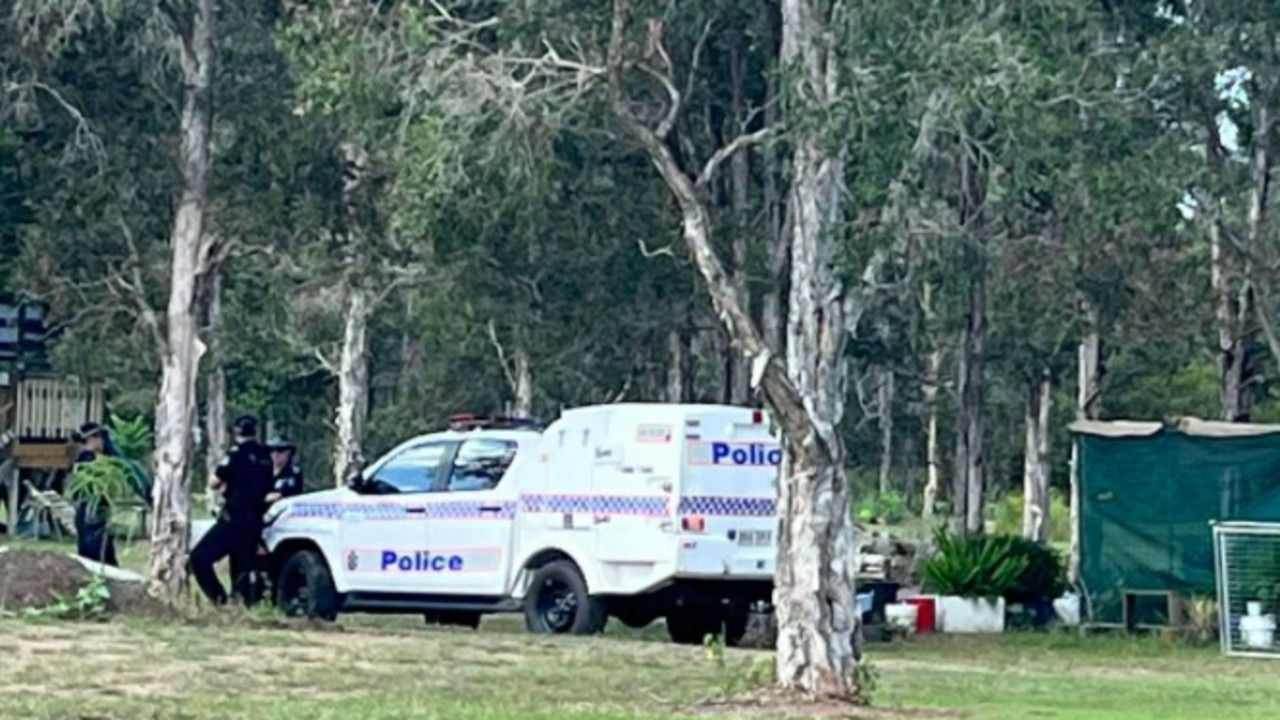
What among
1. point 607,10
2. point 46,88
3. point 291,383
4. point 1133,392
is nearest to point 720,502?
point 607,10

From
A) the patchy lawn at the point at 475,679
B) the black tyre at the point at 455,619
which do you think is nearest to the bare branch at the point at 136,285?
the black tyre at the point at 455,619

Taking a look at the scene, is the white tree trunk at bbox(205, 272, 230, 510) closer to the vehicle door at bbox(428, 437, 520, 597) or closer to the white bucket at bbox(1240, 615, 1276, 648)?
the vehicle door at bbox(428, 437, 520, 597)

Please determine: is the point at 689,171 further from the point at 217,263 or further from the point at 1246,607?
the point at 1246,607

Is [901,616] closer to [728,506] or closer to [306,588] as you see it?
[728,506]

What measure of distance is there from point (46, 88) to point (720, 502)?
370 inches

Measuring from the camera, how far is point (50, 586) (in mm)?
23609

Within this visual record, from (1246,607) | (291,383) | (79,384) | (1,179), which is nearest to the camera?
(1246,607)

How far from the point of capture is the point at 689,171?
32.3 m

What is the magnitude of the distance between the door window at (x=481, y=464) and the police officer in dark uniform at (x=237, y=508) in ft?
6.05

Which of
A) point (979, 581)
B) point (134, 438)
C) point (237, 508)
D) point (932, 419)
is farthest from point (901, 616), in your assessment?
point (932, 419)

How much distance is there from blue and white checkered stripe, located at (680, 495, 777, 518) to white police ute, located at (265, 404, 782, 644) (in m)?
0.01

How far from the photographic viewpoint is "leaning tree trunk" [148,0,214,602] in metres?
27.5

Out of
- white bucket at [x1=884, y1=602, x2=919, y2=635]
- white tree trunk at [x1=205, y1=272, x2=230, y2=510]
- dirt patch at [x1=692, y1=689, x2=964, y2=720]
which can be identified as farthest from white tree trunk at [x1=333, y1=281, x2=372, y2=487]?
dirt patch at [x1=692, y1=689, x2=964, y2=720]

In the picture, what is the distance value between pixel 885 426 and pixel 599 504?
39855 mm
